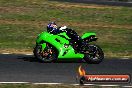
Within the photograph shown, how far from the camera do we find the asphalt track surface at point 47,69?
15.2 metres

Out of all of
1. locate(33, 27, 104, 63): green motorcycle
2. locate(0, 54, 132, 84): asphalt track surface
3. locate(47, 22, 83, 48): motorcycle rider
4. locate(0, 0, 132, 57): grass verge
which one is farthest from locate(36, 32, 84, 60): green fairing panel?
locate(0, 0, 132, 57): grass verge

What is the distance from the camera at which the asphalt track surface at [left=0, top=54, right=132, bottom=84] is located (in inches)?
597

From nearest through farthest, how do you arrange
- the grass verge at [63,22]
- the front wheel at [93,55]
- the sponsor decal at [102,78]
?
the sponsor decal at [102,78] < the front wheel at [93,55] < the grass verge at [63,22]

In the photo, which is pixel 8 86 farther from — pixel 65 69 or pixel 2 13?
pixel 2 13

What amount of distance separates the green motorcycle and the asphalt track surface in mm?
259

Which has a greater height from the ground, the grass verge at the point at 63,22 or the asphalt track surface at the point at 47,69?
the asphalt track surface at the point at 47,69

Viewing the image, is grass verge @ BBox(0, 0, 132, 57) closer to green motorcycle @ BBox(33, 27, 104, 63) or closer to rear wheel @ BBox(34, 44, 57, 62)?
green motorcycle @ BBox(33, 27, 104, 63)

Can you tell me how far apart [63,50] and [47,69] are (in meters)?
1.51

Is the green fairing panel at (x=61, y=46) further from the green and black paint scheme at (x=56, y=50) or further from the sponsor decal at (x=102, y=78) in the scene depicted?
the sponsor decal at (x=102, y=78)

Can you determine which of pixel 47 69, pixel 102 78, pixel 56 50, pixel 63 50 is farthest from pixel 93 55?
pixel 102 78

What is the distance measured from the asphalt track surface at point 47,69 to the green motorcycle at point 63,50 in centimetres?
26

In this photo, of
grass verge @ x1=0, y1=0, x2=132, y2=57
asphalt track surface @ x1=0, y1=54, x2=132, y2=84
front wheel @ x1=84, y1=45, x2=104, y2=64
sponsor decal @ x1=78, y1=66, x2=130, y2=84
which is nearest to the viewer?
sponsor decal @ x1=78, y1=66, x2=130, y2=84

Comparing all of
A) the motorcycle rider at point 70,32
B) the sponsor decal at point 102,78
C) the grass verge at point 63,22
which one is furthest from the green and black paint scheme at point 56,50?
the grass verge at point 63,22

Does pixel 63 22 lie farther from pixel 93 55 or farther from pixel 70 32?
pixel 93 55
